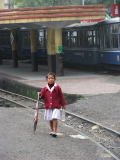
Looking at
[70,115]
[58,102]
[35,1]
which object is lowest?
[70,115]

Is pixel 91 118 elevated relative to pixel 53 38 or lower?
lower

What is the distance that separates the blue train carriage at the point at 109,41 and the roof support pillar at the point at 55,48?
2.33 m

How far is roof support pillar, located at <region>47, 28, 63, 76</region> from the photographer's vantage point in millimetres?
26125

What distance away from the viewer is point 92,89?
19625 mm

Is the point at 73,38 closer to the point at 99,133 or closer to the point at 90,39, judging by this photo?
the point at 90,39

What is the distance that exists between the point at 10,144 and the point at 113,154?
200 centimetres

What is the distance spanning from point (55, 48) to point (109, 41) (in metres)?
3.23

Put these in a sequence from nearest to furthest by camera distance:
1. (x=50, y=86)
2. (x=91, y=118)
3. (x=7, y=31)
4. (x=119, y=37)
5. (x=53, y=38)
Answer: (x=50, y=86) < (x=91, y=118) < (x=119, y=37) < (x=53, y=38) < (x=7, y=31)

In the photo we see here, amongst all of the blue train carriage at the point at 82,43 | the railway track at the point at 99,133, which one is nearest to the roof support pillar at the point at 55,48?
the blue train carriage at the point at 82,43

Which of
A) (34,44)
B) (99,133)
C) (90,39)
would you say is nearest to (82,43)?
(90,39)

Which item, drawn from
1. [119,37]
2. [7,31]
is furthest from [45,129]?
[7,31]

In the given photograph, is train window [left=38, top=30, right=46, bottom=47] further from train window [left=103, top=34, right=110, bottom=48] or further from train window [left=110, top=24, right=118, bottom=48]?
train window [left=110, top=24, right=118, bottom=48]

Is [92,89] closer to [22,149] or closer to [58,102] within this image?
[58,102]

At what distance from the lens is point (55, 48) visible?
86.8ft
